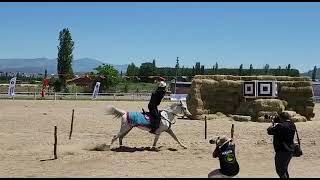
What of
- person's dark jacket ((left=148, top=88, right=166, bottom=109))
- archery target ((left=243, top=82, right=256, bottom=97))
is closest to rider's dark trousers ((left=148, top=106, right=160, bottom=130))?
person's dark jacket ((left=148, top=88, right=166, bottom=109))

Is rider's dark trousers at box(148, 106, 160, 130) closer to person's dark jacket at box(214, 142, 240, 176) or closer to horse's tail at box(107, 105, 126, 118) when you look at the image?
horse's tail at box(107, 105, 126, 118)

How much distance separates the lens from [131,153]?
1634 cm

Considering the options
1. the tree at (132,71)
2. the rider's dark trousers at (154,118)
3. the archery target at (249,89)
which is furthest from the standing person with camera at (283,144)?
the tree at (132,71)

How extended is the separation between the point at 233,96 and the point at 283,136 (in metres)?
19.0

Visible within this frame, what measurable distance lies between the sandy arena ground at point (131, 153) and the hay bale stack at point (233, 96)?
12.2 feet

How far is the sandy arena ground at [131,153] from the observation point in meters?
13.5

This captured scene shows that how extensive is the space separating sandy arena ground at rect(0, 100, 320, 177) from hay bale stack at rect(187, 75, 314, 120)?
146 inches

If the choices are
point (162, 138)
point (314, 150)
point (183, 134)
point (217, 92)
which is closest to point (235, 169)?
point (314, 150)

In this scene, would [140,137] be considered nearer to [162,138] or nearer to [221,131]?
[162,138]

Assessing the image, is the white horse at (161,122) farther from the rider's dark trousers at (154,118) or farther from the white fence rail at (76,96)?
the white fence rail at (76,96)

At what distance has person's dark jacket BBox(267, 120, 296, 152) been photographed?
33.8 feet

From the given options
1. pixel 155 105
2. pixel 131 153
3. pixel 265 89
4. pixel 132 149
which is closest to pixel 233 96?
pixel 265 89

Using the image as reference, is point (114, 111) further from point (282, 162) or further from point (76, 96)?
point (76, 96)

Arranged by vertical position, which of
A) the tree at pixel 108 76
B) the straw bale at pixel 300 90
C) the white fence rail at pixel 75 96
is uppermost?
the tree at pixel 108 76
